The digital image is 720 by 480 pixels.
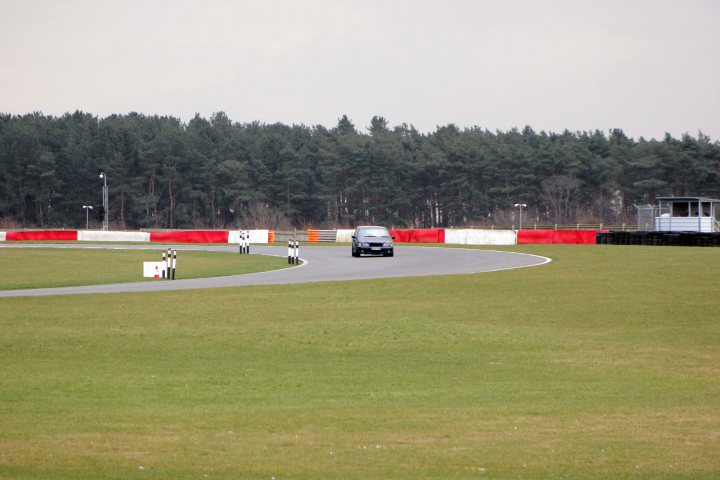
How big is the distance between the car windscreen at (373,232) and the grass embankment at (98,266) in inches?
171

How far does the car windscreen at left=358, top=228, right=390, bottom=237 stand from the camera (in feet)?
167

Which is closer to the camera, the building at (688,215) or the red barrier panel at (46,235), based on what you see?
the building at (688,215)

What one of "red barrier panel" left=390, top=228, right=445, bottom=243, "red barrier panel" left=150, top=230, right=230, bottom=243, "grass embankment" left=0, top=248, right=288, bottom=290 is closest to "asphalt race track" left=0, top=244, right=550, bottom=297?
"grass embankment" left=0, top=248, right=288, bottom=290

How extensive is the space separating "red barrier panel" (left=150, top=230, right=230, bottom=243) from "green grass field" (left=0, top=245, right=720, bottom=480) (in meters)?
49.8

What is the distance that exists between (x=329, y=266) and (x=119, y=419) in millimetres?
31349

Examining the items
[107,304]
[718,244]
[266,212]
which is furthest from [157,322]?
[266,212]

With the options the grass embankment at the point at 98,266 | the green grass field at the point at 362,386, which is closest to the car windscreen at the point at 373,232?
the grass embankment at the point at 98,266

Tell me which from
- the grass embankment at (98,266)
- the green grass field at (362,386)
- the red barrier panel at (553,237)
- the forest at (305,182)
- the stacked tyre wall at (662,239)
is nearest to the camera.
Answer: the green grass field at (362,386)

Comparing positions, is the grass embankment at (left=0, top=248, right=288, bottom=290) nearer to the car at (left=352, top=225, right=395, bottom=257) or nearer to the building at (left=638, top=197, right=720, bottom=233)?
Answer: the car at (left=352, top=225, right=395, bottom=257)

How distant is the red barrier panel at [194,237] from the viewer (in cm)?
7738

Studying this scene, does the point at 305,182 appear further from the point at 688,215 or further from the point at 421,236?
the point at 688,215

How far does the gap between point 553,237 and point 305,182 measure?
76.4m

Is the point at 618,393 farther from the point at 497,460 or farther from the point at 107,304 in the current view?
the point at 107,304

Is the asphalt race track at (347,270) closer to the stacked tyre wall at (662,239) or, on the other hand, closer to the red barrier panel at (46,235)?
the stacked tyre wall at (662,239)
